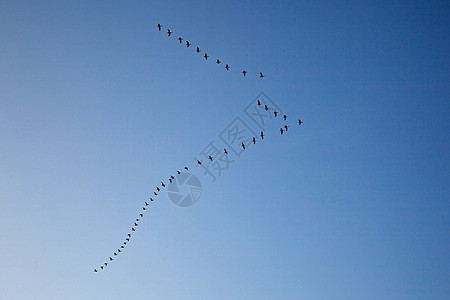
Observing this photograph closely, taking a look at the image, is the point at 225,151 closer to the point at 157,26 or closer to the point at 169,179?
the point at 169,179

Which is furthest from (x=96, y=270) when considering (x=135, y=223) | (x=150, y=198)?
(x=150, y=198)

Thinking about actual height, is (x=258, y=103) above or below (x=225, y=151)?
above

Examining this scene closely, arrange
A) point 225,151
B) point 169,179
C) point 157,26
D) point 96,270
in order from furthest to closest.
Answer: point 96,270 → point 169,179 → point 225,151 → point 157,26

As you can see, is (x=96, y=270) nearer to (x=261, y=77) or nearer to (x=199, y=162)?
(x=199, y=162)

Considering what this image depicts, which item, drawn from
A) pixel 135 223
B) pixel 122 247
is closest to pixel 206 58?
pixel 135 223

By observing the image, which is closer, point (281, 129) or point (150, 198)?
point (281, 129)

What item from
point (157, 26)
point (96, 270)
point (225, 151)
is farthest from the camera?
point (96, 270)

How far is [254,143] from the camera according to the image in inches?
1503

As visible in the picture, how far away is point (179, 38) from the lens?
119 feet

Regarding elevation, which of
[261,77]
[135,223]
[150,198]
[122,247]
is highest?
[261,77]

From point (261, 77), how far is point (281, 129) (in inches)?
302

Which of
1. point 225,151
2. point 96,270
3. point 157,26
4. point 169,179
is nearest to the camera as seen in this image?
point 157,26

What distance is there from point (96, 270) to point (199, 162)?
78.3ft

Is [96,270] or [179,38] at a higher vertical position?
[179,38]
